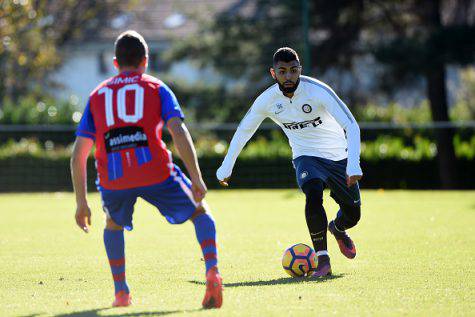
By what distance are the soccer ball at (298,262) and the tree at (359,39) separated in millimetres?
15209

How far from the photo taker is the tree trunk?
22875 mm

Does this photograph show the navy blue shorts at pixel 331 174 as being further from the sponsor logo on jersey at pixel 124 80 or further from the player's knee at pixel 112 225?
the sponsor logo on jersey at pixel 124 80

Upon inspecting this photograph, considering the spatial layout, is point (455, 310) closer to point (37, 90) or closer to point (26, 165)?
point (26, 165)

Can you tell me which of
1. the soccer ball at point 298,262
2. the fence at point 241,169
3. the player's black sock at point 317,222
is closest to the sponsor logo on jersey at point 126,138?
the soccer ball at point 298,262

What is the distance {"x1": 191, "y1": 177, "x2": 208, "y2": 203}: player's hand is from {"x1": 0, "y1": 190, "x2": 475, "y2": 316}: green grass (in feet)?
2.49

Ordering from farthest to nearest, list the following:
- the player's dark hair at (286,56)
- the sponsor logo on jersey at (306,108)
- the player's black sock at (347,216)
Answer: the player's black sock at (347,216)
the sponsor logo on jersey at (306,108)
the player's dark hair at (286,56)

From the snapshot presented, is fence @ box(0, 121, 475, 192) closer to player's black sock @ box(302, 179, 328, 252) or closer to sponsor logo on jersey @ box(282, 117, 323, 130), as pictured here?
sponsor logo on jersey @ box(282, 117, 323, 130)

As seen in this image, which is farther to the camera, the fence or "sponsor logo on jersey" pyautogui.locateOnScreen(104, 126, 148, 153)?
the fence

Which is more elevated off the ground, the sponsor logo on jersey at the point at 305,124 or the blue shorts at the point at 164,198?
the sponsor logo on jersey at the point at 305,124

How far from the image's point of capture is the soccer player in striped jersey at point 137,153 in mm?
6281

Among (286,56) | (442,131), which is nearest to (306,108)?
(286,56)

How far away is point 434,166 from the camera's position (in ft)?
75.9

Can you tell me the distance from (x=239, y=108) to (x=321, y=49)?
3578mm

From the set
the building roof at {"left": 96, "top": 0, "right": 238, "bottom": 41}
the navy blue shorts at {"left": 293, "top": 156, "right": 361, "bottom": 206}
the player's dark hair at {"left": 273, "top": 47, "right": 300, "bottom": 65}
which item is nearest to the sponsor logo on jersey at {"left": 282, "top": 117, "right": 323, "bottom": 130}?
the navy blue shorts at {"left": 293, "top": 156, "right": 361, "bottom": 206}
